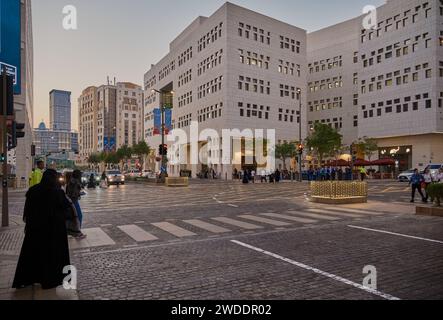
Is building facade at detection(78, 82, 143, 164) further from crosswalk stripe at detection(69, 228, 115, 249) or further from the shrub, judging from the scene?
crosswalk stripe at detection(69, 228, 115, 249)

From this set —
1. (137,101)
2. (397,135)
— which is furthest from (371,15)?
(137,101)

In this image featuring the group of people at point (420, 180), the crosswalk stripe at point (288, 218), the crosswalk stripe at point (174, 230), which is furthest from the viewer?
the group of people at point (420, 180)

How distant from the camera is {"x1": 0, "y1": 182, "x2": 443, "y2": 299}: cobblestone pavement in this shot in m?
5.21

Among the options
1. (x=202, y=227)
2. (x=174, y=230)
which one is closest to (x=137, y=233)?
(x=174, y=230)

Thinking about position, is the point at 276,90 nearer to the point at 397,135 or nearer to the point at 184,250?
the point at 397,135

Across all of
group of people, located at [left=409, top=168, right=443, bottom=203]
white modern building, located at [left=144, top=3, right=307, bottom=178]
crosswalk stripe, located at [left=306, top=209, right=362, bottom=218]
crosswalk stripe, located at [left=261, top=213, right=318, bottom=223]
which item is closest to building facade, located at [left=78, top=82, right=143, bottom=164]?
white modern building, located at [left=144, top=3, right=307, bottom=178]

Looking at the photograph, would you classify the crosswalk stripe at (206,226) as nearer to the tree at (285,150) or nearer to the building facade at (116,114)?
the tree at (285,150)

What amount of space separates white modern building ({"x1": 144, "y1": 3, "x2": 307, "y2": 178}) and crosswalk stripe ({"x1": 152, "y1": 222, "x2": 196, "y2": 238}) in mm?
45554

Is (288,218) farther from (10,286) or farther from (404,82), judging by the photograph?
(404,82)

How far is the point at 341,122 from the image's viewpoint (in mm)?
76812

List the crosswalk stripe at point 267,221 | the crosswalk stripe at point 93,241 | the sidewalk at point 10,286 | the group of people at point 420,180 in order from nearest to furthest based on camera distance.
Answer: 1. the sidewalk at point 10,286
2. the crosswalk stripe at point 93,241
3. the crosswalk stripe at point 267,221
4. the group of people at point 420,180

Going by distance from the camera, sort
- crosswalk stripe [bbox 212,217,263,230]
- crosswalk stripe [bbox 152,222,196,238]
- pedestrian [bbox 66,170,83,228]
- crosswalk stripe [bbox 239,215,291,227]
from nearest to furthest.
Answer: crosswalk stripe [bbox 152,222,196,238]
pedestrian [bbox 66,170,83,228]
crosswalk stripe [bbox 212,217,263,230]
crosswalk stripe [bbox 239,215,291,227]

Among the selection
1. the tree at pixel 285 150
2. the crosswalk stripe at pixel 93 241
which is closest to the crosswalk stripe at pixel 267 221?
the crosswalk stripe at pixel 93 241

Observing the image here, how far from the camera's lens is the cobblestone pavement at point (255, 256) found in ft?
17.1
